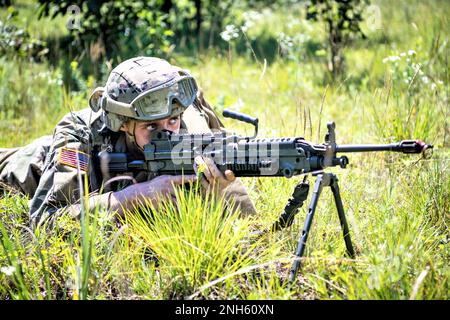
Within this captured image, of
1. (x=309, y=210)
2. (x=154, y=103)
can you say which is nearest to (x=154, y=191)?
(x=154, y=103)

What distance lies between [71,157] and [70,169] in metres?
0.07

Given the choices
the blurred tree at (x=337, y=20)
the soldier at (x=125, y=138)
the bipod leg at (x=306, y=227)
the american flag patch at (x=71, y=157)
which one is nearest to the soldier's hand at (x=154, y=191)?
the soldier at (x=125, y=138)

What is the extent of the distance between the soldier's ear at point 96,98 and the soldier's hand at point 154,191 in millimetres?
620

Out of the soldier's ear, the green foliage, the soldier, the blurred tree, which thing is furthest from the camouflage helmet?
the blurred tree

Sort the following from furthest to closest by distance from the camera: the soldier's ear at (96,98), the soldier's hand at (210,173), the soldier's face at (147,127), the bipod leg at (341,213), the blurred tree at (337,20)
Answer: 1. the blurred tree at (337,20)
2. the soldier's ear at (96,98)
3. the soldier's face at (147,127)
4. the soldier's hand at (210,173)
5. the bipod leg at (341,213)

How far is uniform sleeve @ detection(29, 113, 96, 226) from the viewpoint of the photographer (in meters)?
3.84

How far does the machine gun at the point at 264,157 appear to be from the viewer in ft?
10.3

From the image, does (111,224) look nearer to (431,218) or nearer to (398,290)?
(398,290)

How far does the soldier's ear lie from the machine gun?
334 millimetres

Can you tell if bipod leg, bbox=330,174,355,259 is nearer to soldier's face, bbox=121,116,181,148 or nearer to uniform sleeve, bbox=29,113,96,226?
soldier's face, bbox=121,116,181,148

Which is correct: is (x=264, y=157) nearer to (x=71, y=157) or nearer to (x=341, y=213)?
(x=341, y=213)

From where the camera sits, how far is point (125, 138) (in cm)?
403

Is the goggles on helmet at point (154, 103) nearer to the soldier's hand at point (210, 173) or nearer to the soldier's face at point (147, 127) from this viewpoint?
the soldier's face at point (147, 127)
